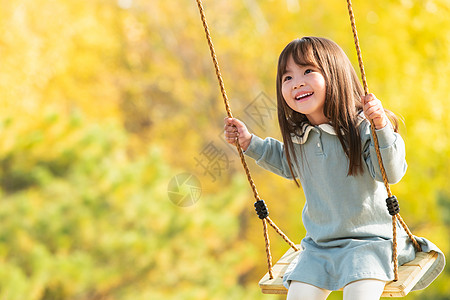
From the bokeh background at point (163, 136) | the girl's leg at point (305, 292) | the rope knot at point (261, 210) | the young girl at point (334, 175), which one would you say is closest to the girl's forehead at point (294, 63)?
the young girl at point (334, 175)

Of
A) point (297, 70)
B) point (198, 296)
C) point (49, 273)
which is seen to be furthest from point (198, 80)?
point (297, 70)

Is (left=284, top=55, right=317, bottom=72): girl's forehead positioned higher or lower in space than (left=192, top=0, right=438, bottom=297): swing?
higher

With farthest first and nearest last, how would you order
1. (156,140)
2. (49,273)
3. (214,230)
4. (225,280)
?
(156,140) → (225,280) → (214,230) → (49,273)

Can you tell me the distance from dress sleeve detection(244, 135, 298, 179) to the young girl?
0.19 feet

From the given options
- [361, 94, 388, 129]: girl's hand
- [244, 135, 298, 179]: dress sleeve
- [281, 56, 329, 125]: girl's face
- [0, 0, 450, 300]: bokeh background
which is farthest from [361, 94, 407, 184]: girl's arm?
[0, 0, 450, 300]: bokeh background

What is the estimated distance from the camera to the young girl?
1151 millimetres

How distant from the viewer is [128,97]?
24.0 ft

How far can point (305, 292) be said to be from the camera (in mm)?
1145

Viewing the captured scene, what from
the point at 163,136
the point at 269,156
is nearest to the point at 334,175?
the point at 269,156

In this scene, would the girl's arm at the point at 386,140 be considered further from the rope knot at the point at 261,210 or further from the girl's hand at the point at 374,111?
the rope knot at the point at 261,210

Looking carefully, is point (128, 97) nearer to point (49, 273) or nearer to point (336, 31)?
point (336, 31)

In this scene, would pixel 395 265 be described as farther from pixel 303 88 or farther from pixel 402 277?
pixel 303 88

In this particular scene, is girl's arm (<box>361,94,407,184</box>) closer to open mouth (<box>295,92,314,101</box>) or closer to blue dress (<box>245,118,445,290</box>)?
blue dress (<box>245,118,445,290</box>)

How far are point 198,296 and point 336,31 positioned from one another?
94.8 inches
